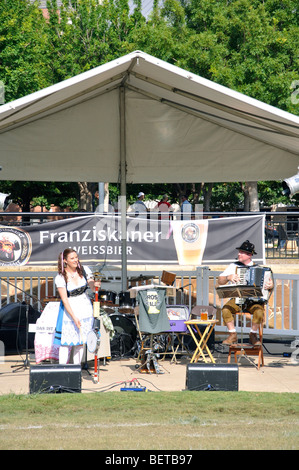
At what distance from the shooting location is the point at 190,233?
14.0 m

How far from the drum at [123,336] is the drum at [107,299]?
180mm

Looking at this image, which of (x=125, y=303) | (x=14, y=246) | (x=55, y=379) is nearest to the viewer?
(x=55, y=379)

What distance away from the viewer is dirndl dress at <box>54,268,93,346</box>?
9.16 meters

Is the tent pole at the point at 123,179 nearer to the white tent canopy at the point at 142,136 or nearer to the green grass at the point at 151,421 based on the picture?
the white tent canopy at the point at 142,136

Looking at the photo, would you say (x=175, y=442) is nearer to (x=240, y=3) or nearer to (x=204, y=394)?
(x=204, y=394)

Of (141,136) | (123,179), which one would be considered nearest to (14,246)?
(123,179)

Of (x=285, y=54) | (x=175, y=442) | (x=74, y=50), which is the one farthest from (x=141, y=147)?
(x=74, y=50)

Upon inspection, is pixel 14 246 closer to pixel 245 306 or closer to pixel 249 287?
pixel 245 306

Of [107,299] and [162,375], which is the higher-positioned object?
[107,299]

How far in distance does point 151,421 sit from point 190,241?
23.7 ft

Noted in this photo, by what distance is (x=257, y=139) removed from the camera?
1280cm

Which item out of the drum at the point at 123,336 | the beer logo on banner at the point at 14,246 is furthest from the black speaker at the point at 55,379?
the beer logo on banner at the point at 14,246
